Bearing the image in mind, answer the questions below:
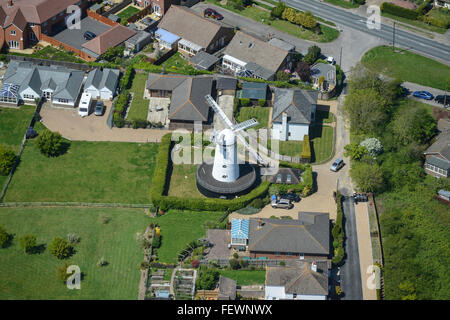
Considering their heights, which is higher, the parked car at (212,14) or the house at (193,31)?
the house at (193,31)

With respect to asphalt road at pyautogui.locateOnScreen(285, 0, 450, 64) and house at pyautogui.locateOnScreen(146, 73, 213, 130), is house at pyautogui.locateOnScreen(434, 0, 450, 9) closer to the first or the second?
asphalt road at pyautogui.locateOnScreen(285, 0, 450, 64)

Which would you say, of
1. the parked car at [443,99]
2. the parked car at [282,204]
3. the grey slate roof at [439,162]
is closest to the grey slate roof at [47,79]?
the parked car at [282,204]

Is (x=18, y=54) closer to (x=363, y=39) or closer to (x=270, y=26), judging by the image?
(x=270, y=26)

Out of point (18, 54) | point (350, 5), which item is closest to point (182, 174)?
point (18, 54)

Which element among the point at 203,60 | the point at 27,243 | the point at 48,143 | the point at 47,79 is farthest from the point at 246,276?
the point at 47,79

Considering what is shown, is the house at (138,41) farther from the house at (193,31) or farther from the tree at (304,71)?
the tree at (304,71)
